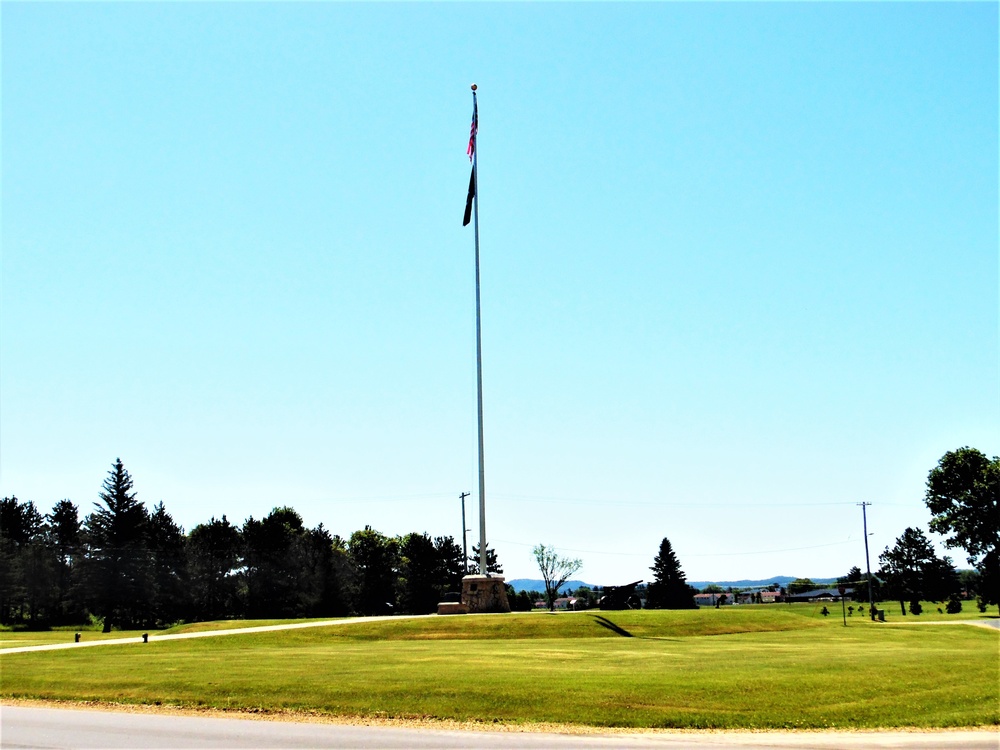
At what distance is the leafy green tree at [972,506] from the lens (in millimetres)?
70125

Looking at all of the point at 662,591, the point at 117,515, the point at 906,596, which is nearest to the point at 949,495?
the point at 662,591

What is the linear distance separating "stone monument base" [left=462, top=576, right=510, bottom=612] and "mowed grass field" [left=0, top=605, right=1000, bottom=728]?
9.61 metres

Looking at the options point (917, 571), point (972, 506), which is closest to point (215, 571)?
point (972, 506)

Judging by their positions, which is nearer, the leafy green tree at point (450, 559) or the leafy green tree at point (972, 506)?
the leafy green tree at point (972, 506)

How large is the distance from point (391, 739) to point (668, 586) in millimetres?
88955

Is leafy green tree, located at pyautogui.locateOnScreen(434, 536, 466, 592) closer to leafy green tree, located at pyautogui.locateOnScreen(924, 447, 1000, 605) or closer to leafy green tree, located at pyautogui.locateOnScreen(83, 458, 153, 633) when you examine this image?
leafy green tree, located at pyautogui.locateOnScreen(83, 458, 153, 633)

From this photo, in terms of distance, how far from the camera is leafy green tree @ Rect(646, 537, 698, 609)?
9362 centimetres

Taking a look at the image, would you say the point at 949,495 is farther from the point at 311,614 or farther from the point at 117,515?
the point at 117,515

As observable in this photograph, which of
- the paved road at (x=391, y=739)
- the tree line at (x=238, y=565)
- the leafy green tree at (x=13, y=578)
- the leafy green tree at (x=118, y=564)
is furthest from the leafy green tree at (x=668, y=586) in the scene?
the paved road at (x=391, y=739)

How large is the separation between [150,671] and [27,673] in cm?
362

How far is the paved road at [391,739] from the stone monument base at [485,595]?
25723mm

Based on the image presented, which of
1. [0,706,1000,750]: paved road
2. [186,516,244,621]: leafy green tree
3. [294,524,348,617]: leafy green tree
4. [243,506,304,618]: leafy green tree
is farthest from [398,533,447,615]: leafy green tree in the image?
[0,706,1000,750]: paved road

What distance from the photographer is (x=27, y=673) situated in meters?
23.3

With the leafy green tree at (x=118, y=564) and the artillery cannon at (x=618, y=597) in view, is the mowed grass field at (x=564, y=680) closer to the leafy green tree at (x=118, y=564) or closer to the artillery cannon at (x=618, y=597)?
the artillery cannon at (x=618, y=597)
